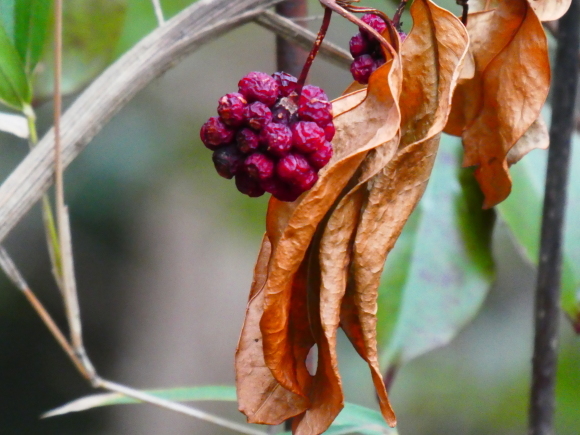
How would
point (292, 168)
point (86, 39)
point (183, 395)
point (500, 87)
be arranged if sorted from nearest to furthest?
point (292, 168) → point (500, 87) → point (183, 395) → point (86, 39)

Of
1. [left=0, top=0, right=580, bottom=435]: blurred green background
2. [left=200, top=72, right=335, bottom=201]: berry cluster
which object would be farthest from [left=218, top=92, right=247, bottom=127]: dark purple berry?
[left=0, top=0, right=580, bottom=435]: blurred green background

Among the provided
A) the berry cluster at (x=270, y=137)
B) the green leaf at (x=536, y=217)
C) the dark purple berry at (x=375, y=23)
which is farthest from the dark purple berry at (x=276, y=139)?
the green leaf at (x=536, y=217)

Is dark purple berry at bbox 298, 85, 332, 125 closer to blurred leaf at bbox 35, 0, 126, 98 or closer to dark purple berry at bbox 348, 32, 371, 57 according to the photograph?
dark purple berry at bbox 348, 32, 371, 57

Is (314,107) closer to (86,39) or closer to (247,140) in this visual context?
(247,140)

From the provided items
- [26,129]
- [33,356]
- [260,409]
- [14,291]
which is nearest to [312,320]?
[260,409]

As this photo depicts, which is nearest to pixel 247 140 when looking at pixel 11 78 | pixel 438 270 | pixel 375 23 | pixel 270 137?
pixel 270 137
